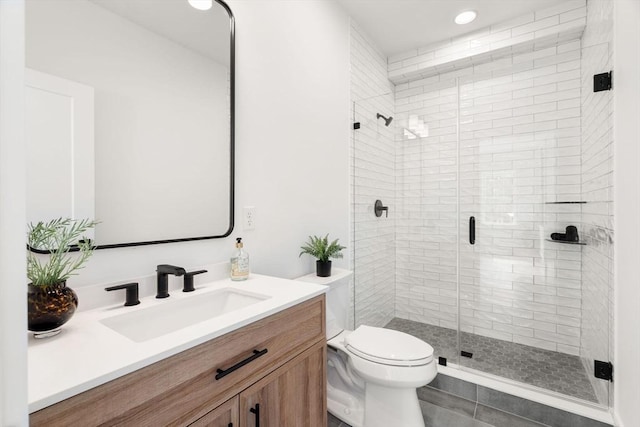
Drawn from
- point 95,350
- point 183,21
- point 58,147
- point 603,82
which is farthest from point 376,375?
point 603,82

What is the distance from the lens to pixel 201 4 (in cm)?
134

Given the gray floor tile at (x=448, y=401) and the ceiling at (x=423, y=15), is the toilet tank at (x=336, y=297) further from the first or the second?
the ceiling at (x=423, y=15)

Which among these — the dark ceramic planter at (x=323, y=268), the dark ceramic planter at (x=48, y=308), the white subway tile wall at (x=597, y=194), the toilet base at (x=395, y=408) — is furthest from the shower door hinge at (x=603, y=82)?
the dark ceramic planter at (x=48, y=308)

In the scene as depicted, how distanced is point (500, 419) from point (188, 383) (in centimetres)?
184

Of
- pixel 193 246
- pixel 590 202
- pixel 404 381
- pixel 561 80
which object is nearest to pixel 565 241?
pixel 590 202

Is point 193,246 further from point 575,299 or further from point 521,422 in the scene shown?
point 575,299

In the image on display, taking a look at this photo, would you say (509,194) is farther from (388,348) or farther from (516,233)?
(388,348)

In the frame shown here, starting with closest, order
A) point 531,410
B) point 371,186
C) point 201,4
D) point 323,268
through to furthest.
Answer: point 201,4 → point 531,410 → point 323,268 → point 371,186

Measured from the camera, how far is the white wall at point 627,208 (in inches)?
50.9

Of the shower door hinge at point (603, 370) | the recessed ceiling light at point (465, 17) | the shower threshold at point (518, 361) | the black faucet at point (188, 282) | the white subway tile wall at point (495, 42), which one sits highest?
the recessed ceiling light at point (465, 17)

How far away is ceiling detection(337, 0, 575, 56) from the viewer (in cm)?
229

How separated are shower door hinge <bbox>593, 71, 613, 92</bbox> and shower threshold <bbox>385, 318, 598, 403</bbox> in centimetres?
170

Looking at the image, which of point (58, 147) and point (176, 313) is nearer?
point (58, 147)

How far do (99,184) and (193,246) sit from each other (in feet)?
1.35
